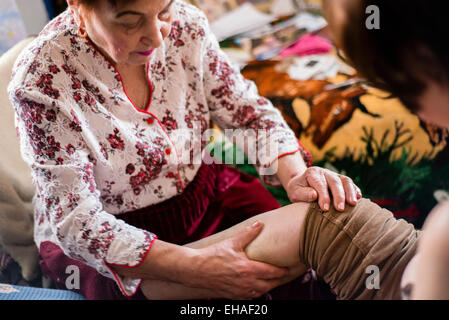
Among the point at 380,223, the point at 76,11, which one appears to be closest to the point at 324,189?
the point at 380,223

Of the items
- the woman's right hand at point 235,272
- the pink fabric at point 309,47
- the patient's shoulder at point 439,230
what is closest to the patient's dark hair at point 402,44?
the patient's shoulder at point 439,230

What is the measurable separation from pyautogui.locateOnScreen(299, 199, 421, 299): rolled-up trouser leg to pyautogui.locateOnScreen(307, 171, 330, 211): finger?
0.01m

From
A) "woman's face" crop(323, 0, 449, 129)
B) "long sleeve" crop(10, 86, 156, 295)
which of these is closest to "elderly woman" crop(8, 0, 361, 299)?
"long sleeve" crop(10, 86, 156, 295)

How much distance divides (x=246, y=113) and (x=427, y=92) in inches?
22.6

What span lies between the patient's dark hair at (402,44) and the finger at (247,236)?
1.24 ft

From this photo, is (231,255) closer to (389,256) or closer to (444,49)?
(389,256)

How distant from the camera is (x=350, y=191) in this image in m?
0.77

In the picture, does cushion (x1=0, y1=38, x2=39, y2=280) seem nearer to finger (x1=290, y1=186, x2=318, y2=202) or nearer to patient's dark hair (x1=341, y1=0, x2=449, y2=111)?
finger (x1=290, y1=186, x2=318, y2=202)

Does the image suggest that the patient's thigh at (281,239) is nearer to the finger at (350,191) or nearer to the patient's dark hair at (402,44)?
the finger at (350,191)

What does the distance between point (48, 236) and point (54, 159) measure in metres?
0.26

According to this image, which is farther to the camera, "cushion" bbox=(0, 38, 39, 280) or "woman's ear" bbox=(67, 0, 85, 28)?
"cushion" bbox=(0, 38, 39, 280)

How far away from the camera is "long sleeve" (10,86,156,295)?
743mm

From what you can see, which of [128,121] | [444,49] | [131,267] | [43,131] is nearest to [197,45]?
[128,121]

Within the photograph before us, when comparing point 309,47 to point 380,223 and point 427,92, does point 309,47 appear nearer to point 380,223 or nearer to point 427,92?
point 380,223
